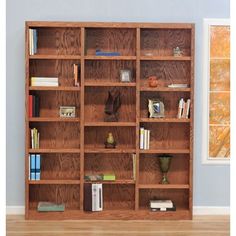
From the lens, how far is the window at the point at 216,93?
5.57m

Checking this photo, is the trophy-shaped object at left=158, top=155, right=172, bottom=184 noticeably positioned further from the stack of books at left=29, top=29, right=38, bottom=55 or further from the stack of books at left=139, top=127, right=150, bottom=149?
the stack of books at left=29, top=29, right=38, bottom=55

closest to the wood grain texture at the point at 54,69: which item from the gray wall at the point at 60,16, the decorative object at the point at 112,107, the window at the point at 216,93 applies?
the gray wall at the point at 60,16

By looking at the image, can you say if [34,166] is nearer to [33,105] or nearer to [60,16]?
[33,105]

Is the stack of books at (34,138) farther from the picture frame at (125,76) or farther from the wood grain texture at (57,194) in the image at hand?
the picture frame at (125,76)

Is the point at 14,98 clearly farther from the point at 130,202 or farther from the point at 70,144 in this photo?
the point at 130,202

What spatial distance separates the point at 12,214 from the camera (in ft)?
Result: 18.3

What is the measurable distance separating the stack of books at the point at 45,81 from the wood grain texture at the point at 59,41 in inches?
12.3

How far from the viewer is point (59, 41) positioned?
5.50 meters

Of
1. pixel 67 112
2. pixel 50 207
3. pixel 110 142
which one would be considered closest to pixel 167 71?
pixel 110 142

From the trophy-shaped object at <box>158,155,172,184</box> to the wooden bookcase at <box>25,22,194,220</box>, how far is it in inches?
3.2

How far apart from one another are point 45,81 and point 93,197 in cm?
129
